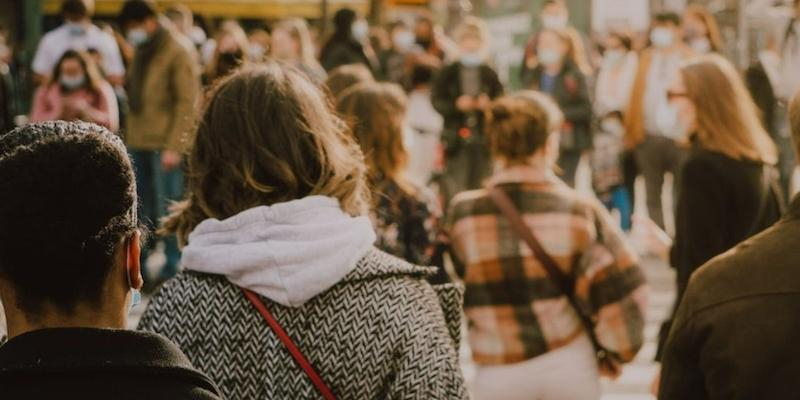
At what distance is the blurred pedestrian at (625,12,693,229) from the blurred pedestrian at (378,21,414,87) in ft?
7.46

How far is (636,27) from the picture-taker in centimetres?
1992

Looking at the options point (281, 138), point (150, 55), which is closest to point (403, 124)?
point (281, 138)

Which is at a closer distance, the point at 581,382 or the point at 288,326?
the point at 288,326

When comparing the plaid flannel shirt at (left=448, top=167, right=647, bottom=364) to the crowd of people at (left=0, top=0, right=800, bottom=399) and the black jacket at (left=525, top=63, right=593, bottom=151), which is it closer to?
the crowd of people at (left=0, top=0, right=800, bottom=399)

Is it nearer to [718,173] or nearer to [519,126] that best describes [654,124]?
[718,173]

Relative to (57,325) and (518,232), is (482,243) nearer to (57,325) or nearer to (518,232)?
(518,232)

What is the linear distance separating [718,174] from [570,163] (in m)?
7.17

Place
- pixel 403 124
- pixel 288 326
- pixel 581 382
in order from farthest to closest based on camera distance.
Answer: pixel 403 124
pixel 581 382
pixel 288 326

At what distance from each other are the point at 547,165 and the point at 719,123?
3.33ft

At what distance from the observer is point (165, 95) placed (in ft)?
38.5

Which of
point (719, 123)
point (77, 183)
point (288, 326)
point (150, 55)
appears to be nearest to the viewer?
point (77, 183)

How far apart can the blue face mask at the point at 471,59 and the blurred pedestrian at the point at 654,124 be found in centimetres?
129

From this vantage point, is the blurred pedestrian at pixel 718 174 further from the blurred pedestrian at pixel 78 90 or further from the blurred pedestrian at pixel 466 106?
the blurred pedestrian at pixel 466 106

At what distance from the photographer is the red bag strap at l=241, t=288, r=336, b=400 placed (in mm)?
3498
